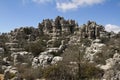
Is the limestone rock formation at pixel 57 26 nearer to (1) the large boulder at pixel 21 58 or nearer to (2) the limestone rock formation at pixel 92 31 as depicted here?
(2) the limestone rock formation at pixel 92 31

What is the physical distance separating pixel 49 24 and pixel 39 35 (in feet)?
16.7

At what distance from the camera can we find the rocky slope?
2573 centimetres

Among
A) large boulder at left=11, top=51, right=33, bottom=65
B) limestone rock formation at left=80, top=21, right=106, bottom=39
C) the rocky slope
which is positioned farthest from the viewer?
limestone rock formation at left=80, top=21, right=106, bottom=39

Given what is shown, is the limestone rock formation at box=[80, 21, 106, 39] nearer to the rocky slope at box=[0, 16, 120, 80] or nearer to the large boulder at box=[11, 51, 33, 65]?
the rocky slope at box=[0, 16, 120, 80]

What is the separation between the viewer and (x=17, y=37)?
2640 inches

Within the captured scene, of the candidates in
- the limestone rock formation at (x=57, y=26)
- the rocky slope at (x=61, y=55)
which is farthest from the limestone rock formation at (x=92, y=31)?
the limestone rock formation at (x=57, y=26)

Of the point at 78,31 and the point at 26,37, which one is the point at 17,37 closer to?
the point at 26,37

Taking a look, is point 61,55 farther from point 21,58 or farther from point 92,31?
point 92,31

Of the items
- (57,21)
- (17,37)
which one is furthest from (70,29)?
(17,37)

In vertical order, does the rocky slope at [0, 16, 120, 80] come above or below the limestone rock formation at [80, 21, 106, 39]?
below

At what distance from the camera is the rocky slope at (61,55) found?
2573cm

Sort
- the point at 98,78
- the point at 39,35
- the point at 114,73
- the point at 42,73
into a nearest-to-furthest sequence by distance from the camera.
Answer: the point at 114,73
the point at 98,78
the point at 42,73
the point at 39,35

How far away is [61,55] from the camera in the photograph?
40188 millimetres

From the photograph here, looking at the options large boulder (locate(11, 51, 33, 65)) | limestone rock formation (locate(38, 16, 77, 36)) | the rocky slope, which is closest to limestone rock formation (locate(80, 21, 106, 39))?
the rocky slope
